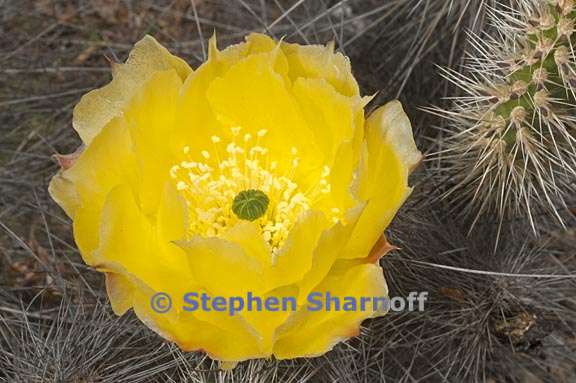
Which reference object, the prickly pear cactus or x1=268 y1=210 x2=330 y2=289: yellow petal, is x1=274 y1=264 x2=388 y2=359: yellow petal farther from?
the prickly pear cactus

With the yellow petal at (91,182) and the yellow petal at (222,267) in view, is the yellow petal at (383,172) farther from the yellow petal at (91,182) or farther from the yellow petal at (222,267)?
the yellow petal at (91,182)

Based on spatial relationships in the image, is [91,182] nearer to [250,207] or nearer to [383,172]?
[250,207]

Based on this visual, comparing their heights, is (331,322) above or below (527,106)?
below

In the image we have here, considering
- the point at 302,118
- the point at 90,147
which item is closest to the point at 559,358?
the point at 302,118

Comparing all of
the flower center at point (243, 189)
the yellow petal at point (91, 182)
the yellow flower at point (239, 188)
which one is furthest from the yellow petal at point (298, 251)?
the yellow petal at point (91, 182)

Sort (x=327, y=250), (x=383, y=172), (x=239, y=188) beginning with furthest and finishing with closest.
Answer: (x=239, y=188) → (x=383, y=172) → (x=327, y=250)

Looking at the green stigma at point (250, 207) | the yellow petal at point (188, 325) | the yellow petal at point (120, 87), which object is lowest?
the yellow petal at point (188, 325)

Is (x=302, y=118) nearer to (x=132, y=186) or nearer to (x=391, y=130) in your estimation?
(x=391, y=130)

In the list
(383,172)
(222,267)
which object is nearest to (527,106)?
(383,172)

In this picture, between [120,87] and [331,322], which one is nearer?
[331,322]
